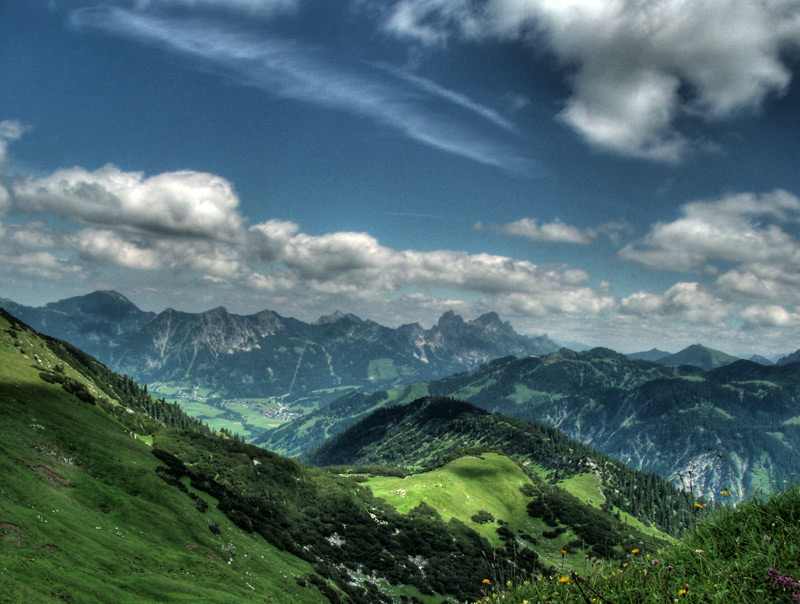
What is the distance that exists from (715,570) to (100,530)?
154 ft

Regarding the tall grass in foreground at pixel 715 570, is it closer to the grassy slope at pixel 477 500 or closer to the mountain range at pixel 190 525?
the mountain range at pixel 190 525

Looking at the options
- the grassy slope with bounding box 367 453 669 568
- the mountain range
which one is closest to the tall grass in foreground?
the mountain range

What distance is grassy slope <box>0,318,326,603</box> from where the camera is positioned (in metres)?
29.3

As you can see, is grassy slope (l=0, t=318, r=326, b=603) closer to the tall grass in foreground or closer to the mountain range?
the mountain range

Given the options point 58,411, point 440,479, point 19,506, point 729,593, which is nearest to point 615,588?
point 729,593

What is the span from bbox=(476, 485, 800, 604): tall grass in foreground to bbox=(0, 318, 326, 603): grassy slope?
2964cm

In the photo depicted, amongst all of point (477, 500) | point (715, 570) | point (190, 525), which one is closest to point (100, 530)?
point (190, 525)

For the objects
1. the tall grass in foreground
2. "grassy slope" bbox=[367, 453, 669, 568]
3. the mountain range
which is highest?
the tall grass in foreground

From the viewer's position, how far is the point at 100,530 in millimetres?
38812

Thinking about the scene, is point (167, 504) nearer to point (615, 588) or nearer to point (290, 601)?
point (290, 601)

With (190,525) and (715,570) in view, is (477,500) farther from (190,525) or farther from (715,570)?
(715,570)

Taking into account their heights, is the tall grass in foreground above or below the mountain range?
above

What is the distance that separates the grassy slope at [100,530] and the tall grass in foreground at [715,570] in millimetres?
29636

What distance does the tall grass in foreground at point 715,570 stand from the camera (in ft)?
27.1
